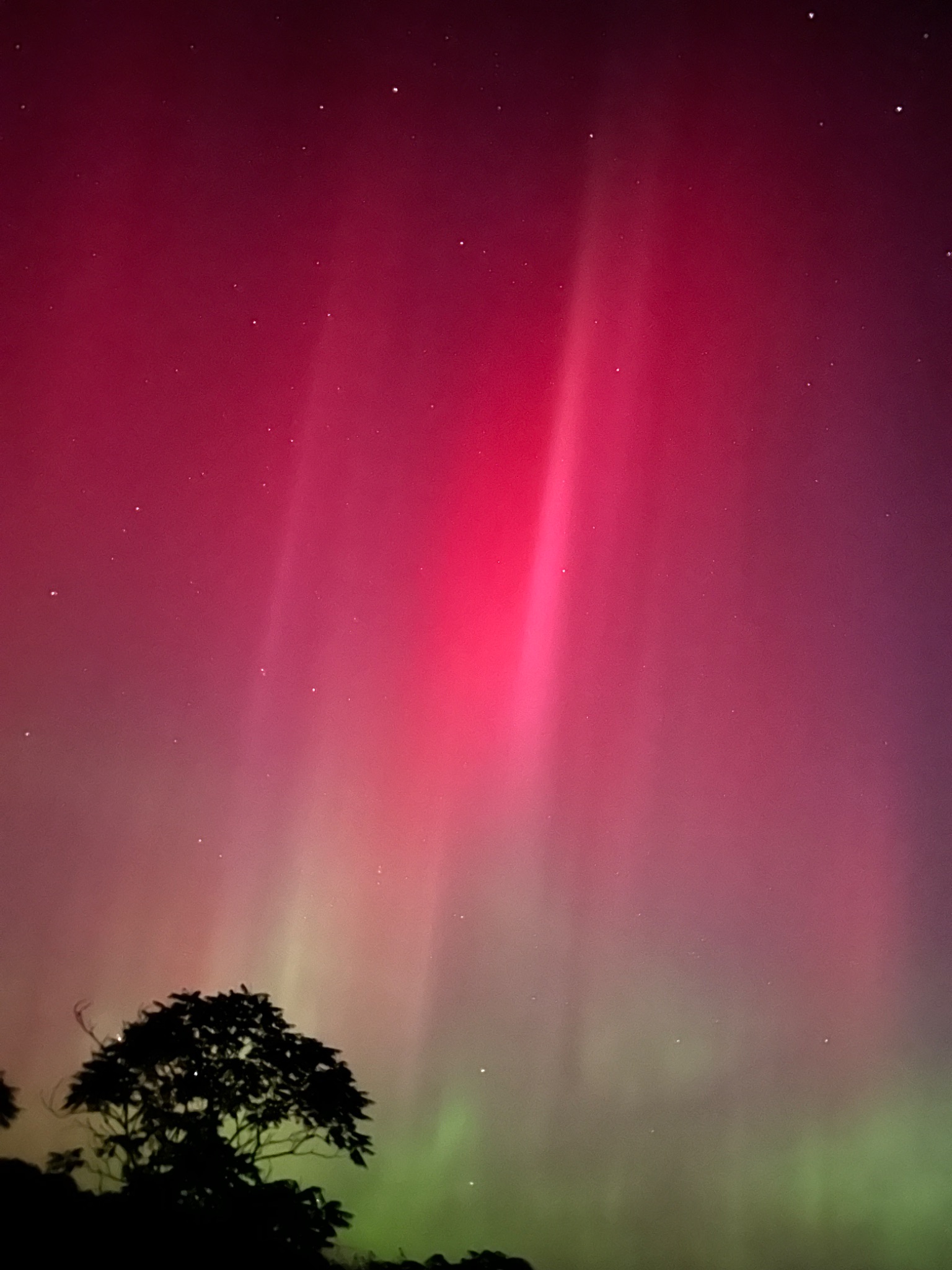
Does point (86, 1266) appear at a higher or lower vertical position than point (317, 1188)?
lower

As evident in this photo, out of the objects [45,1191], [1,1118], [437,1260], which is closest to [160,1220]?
[45,1191]

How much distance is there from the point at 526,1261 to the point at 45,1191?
5.50 m

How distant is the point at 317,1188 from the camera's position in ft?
39.5

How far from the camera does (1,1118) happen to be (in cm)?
1164

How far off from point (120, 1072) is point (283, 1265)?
2.41 metres

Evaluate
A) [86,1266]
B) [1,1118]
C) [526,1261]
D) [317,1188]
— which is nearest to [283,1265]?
[317,1188]

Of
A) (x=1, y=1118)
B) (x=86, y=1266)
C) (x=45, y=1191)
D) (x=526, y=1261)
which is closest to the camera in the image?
(x=86, y=1266)

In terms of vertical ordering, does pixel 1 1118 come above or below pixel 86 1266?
above

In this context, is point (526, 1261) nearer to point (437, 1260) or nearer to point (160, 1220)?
point (437, 1260)

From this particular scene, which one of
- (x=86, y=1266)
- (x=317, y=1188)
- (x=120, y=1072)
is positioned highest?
(x=120, y=1072)

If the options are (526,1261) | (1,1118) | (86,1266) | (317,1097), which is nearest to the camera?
(86,1266)

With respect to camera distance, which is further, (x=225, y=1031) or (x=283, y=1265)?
(x=225, y=1031)

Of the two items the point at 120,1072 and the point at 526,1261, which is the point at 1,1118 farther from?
the point at 526,1261

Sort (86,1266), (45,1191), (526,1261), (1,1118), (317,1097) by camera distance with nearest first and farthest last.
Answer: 1. (86,1266)
2. (45,1191)
3. (1,1118)
4. (317,1097)
5. (526,1261)
